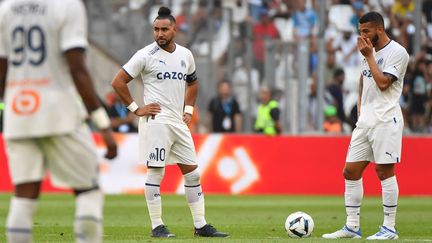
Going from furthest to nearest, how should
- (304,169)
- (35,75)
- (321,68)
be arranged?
1. (321,68)
2. (304,169)
3. (35,75)

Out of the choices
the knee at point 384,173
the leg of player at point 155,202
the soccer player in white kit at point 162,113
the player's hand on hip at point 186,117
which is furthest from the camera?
the player's hand on hip at point 186,117

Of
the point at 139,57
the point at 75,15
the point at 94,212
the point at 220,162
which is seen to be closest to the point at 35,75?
the point at 75,15

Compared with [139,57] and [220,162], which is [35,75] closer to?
[139,57]

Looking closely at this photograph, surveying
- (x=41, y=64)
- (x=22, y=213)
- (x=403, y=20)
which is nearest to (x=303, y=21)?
(x=403, y=20)

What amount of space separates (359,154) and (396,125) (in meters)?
0.51

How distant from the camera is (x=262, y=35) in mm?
25453

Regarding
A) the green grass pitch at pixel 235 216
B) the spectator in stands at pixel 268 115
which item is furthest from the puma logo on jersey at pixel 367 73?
the spectator in stands at pixel 268 115

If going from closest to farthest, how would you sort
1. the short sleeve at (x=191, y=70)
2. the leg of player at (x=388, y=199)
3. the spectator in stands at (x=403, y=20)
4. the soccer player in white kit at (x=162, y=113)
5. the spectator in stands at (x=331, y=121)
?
the leg of player at (x=388, y=199), the soccer player in white kit at (x=162, y=113), the short sleeve at (x=191, y=70), the spectator in stands at (x=331, y=121), the spectator in stands at (x=403, y=20)

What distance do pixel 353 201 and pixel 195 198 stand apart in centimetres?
179

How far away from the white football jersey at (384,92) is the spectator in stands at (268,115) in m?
12.2

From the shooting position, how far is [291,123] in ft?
81.3

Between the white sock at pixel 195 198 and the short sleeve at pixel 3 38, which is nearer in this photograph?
the short sleeve at pixel 3 38

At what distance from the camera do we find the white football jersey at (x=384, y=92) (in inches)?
460

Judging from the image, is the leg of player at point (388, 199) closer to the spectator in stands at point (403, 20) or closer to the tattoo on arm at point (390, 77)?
the tattoo on arm at point (390, 77)
